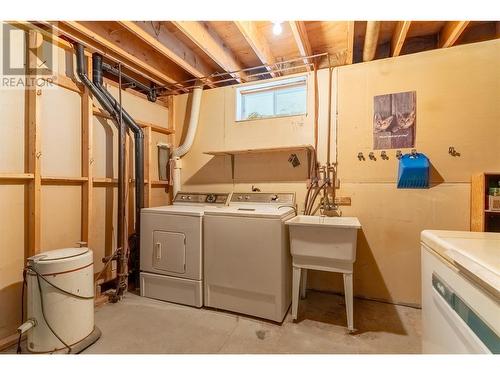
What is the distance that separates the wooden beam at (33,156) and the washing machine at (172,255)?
0.86 m

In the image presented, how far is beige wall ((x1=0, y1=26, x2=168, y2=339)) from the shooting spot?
72.0 inches

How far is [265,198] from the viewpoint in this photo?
2748 mm

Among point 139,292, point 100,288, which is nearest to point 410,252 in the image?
point 139,292

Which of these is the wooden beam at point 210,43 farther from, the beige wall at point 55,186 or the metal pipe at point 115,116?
the beige wall at point 55,186

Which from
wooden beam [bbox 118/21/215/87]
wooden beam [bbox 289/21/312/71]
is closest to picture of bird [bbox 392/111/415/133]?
wooden beam [bbox 289/21/312/71]

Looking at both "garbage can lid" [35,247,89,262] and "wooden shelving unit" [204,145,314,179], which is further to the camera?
"wooden shelving unit" [204,145,314,179]

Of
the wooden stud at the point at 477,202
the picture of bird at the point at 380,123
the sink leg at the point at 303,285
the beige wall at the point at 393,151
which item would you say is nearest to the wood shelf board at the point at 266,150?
the beige wall at the point at 393,151

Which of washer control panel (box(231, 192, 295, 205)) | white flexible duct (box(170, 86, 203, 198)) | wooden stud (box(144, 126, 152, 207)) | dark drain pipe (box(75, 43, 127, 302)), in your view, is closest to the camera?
dark drain pipe (box(75, 43, 127, 302))

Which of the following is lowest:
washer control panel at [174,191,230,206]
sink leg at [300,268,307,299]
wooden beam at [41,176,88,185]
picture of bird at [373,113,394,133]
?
sink leg at [300,268,307,299]

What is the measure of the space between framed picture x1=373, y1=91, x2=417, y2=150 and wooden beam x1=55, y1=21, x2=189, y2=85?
2.37 meters

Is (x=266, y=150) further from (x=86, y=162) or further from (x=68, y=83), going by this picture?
(x=68, y=83)

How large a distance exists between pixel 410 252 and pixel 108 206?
3105mm

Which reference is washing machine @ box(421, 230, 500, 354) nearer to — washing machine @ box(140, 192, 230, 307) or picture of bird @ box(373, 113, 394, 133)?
picture of bird @ box(373, 113, 394, 133)
